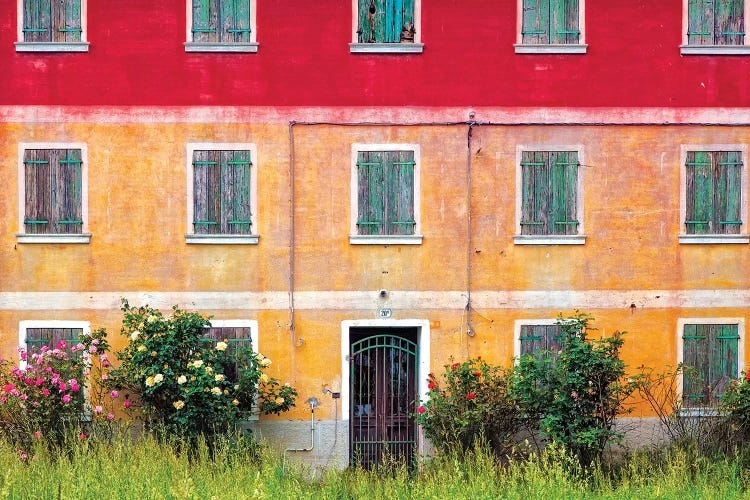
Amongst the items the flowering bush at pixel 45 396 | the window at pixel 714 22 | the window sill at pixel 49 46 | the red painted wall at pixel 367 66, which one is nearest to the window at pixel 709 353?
the red painted wall at pixel 367 66

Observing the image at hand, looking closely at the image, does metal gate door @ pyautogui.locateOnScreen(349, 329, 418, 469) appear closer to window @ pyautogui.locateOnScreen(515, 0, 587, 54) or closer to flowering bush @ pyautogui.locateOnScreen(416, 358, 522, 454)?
flowering bush @ pyautogui.locateOnScreen(416, 358, 522, 454)

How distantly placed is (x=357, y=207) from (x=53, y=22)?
5.27 meters

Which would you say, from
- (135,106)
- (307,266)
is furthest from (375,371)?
(135,106)

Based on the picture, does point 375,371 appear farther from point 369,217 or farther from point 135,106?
point 135,106

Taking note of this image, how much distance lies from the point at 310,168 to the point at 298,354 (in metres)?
2.78

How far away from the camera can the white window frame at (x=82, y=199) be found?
53.3ft

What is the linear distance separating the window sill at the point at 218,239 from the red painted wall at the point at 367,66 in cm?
198

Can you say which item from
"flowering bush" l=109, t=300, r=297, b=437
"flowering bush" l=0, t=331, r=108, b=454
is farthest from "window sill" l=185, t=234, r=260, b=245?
"flowering bush" l=0, t=331, r=108, b=454

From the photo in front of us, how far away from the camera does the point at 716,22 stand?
16625 millimetres

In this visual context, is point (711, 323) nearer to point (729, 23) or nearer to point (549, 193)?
point (549, 193)

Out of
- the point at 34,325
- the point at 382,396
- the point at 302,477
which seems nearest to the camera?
the point at 302,477

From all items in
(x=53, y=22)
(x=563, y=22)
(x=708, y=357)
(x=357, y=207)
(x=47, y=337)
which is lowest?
(x=708, y=357)

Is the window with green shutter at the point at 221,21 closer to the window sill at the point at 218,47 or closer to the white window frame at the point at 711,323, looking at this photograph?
the window sill at the point at 218,47

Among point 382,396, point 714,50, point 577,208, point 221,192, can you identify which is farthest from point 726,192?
point 221,192
